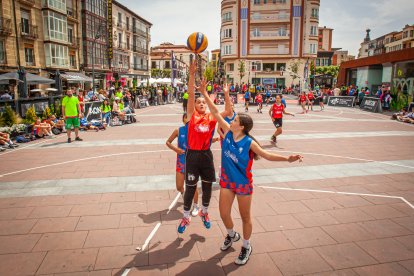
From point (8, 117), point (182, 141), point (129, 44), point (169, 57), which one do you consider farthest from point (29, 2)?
point (169, 57)

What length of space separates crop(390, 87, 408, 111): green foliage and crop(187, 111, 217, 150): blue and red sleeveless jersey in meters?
24.8

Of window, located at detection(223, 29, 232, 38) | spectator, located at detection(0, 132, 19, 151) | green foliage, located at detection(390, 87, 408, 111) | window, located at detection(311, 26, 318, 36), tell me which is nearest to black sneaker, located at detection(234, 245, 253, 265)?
spectator, located at detection(0, 132, 19, 151)

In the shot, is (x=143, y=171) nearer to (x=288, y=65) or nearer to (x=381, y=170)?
(x=381, y=170)

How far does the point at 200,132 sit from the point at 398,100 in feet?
84.1

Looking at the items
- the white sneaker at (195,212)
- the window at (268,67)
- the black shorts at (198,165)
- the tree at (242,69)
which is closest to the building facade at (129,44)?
the tree at (242,69)

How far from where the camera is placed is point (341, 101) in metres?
29.2

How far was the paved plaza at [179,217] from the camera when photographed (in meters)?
3.81

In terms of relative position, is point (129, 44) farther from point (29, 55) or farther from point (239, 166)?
point (239, 166)

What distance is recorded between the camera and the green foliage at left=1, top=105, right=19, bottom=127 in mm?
11719

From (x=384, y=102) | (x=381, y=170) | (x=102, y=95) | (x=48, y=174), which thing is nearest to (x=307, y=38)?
(x=384, y=102)

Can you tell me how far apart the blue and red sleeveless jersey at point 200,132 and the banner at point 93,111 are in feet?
42.9

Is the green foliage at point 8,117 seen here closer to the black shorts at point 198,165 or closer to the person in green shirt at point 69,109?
the person in green shirt at point 69,109

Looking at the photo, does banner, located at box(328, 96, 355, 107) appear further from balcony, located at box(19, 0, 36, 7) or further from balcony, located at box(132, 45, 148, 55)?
balcony, located at box(132, 45, 148, 55)

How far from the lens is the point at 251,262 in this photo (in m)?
3.85
